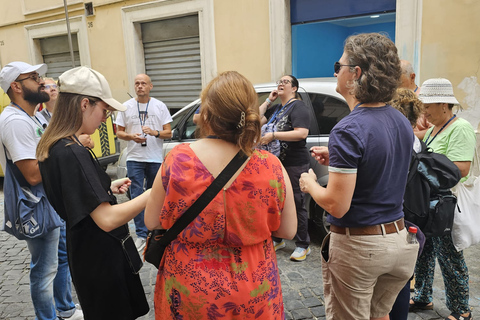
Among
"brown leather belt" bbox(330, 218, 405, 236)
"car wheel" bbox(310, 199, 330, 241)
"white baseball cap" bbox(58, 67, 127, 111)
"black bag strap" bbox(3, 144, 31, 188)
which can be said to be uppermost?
"white baseball cap" bbox(58, 67, 127, 111)

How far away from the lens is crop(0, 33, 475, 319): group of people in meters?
1.53

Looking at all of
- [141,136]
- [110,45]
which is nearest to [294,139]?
[141,136]

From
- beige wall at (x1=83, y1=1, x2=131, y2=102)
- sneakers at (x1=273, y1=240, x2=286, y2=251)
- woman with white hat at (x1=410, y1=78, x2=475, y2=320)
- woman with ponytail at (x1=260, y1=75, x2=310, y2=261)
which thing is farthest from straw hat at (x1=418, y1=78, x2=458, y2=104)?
beige wall at (x1=83, y1=1, x2=131, y2=102)

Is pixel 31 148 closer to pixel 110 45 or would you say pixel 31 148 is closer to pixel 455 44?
pixel 455 44

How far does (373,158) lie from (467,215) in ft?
4.55

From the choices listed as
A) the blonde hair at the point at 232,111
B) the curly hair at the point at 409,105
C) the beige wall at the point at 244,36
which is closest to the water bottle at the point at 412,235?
the curly hair at the point at 409,105

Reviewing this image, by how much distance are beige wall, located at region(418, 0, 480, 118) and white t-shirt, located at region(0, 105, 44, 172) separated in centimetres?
609

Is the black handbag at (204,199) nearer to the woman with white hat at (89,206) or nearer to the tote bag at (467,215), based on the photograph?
the woman with white hat at (89,206)

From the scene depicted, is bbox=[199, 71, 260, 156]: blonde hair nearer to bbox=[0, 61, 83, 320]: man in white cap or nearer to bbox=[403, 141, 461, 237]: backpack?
bbox=[403, 141, 461, 237]: backpack

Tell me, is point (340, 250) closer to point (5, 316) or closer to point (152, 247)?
point (152, 247)

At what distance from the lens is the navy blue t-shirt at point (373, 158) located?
174 cm

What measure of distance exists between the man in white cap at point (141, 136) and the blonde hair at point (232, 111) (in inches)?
122

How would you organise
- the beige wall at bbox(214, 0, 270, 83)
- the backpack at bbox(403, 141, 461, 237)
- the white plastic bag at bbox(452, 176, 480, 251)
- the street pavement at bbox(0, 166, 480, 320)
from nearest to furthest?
the backpack at bbox(403, 141, 461, 237) < the white plastic bag at bbox(452, 176, 480, 251) < the street pavement at bbox(0, 166, 480, 320) < the beige wall at bbox(214, 0, 270, 83)

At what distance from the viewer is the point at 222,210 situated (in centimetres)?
151
